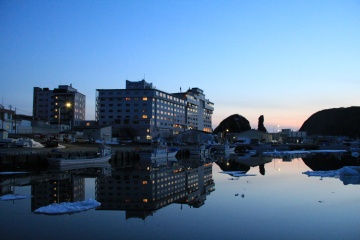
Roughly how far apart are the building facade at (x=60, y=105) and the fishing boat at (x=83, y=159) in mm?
86379

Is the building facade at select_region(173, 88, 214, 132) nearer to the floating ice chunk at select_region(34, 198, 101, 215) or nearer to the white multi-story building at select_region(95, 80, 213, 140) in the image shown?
the white multi-story building at select_region(95, 80, 213, 140)

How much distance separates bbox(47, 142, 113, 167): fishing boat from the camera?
41.8 metres

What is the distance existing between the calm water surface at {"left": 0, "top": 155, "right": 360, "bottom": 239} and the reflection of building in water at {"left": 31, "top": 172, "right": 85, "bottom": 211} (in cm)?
6

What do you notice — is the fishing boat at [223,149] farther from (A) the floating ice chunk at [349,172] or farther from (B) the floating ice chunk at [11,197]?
(B) the floating ice chunk at [11,197]

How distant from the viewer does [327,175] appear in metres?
38.1

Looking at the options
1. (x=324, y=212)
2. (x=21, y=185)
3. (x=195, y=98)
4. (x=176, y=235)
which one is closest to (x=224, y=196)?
(x=324, y=212)

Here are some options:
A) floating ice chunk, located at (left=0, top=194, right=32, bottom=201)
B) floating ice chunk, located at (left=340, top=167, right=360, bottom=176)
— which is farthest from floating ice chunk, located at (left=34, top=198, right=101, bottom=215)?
floating ice chunk, located at (left=340, top=167, right=360, bottom=176)

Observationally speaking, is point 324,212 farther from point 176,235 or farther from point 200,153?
point 200,153

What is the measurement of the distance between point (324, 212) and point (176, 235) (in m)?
9.55

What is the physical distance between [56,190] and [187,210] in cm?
1130

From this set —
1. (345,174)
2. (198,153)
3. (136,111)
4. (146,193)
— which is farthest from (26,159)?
(136,111)

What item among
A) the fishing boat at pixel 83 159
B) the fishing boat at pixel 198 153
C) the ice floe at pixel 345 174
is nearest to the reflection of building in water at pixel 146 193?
the fishing boat at pixel 83 159

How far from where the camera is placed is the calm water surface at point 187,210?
15.1 meters

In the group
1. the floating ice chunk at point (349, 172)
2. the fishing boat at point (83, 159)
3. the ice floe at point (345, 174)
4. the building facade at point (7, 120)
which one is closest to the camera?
the ice floe at point (345, 174)
